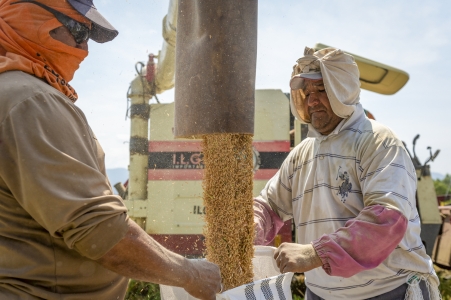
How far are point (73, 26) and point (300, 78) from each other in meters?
1.37

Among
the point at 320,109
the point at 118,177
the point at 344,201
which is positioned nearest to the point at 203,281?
the point at 344,201

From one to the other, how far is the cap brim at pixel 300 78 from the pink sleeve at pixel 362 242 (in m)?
0.83

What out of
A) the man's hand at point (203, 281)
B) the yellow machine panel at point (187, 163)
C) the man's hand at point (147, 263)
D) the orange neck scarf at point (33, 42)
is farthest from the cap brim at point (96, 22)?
the yellow machine panel at point (187, 163)

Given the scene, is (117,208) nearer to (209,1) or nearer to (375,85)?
(209,1)

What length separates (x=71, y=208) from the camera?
1453 mm

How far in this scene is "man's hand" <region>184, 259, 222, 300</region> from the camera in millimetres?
1769

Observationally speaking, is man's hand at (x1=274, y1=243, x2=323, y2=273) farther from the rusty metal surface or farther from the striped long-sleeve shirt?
the rusty metal surface

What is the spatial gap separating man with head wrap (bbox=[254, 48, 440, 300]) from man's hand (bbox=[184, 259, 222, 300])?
0.45 meters

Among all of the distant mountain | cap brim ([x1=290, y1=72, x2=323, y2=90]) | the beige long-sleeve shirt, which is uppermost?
cap brim ([x1=290, y1=72, x2=323, y2=90])

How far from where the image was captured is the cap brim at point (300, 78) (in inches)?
102

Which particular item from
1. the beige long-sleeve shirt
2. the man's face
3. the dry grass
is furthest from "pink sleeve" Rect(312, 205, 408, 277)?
the beige long-sleeve shirt

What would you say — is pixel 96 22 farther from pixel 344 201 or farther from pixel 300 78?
pixel 344 201

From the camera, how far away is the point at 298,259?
2.16 meters

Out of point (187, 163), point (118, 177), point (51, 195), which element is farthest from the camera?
point (118, 177)
